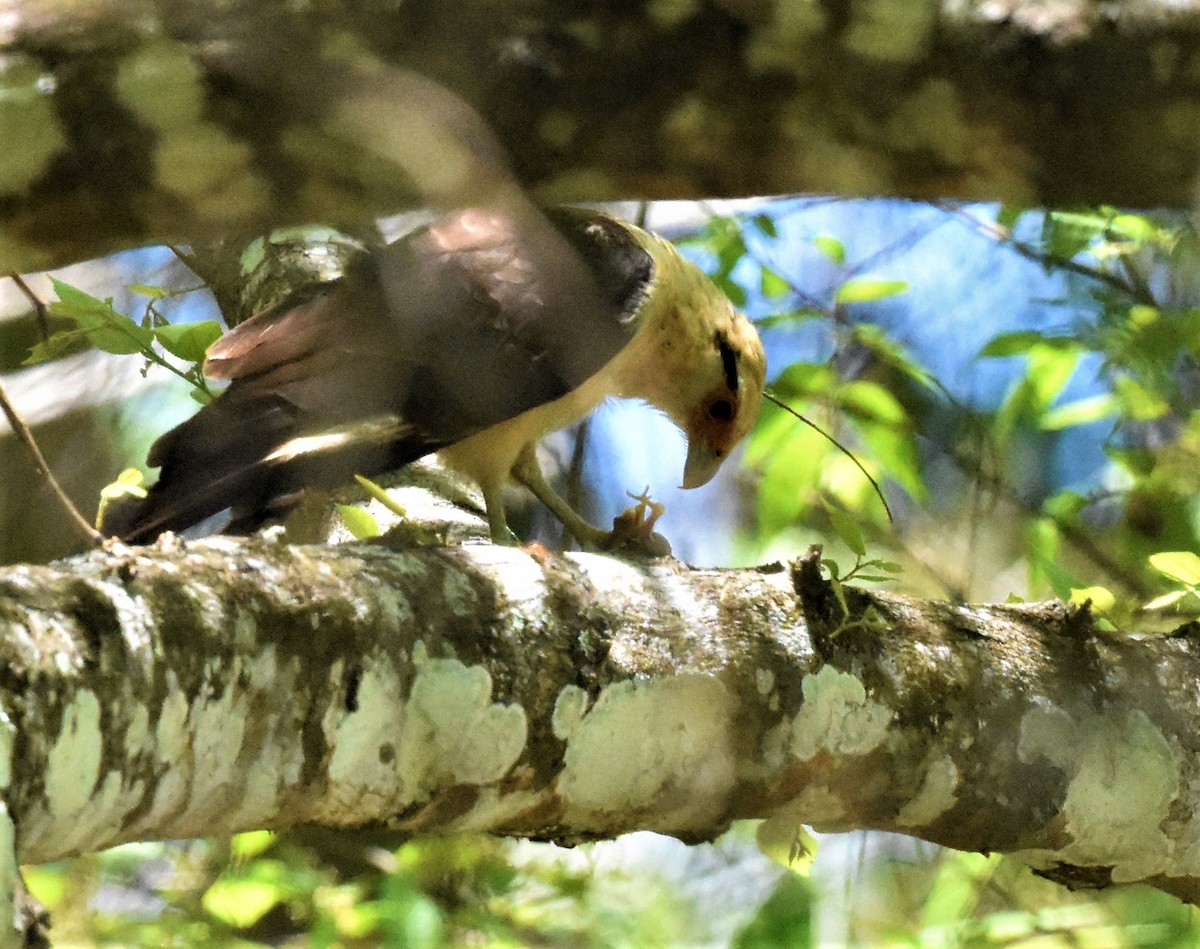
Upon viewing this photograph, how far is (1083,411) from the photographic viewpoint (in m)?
2.75

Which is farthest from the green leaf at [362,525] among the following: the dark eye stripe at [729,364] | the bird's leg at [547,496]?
the dark eye stripe at [729,364]

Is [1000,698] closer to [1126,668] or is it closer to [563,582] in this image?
[1126,668]

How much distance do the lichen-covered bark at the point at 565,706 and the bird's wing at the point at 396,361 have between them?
2.19 feet

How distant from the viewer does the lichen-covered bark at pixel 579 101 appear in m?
0.92

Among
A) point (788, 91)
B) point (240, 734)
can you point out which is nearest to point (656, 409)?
point (240, 734)

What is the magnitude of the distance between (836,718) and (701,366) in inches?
57.0

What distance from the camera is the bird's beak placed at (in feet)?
10.6

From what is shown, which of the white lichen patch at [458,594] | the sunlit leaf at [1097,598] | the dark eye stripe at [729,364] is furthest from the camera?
the dark eye stripe at [729,364]

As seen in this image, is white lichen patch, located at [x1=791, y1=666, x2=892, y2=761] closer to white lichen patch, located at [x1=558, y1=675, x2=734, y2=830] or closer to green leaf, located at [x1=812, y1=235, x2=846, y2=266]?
white lichen patch, located at [x1=558, y1=675, x2=734, y2=830]

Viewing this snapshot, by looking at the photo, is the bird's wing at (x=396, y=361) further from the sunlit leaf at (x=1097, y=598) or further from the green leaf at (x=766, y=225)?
the sunlit leaf at (x=1097, y=598)

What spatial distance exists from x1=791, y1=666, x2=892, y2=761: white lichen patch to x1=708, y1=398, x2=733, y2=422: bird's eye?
1404 mm

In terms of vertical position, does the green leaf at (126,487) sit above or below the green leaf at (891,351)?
above

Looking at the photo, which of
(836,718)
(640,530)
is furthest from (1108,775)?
(640,530)

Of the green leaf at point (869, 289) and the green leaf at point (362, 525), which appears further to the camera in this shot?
the green leaf at point (869, 289)
